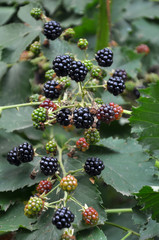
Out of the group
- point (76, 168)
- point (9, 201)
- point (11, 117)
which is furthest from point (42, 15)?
point (9, 201)

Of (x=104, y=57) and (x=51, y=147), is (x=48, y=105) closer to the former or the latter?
(x=51, y=147)

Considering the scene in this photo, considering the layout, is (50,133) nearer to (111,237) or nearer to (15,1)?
(111,237)

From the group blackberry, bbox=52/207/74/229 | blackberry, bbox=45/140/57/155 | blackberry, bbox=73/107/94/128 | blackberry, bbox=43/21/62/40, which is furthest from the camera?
blackberry, bbox=43/21/62/40

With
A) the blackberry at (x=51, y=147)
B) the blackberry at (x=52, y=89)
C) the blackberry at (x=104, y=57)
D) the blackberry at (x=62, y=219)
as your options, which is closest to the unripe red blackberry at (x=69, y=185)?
the blackberry at (x=62, y=219)

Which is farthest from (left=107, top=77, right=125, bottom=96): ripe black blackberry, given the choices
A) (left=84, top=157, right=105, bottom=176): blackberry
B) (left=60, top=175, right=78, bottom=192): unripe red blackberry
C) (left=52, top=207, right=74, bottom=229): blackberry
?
(left=52, top=207, right=74, bottom=229): blackberry

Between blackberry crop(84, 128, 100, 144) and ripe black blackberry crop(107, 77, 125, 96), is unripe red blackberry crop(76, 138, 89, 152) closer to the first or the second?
blackberry crop(84, 128, 100, 144)

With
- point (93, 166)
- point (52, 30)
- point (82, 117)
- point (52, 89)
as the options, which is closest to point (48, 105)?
point (52, 89)
